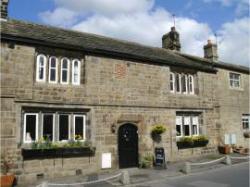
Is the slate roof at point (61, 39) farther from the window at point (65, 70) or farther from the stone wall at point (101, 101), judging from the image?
the window at point (65, 70)

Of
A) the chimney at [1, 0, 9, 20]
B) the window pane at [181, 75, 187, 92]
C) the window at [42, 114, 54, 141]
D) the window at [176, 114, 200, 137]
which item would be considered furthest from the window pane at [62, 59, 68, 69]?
the window pane at [181, 75, 187, 92]

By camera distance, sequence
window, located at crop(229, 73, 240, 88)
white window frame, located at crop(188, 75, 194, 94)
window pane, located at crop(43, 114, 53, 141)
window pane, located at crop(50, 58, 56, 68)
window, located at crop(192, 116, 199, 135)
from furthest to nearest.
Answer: window, located at crop(229, 73, 240, 88), white window frame, located at crop(188, 75, 194, 94), window, located at crop(192, 116, 199, 135), window pane, located at crop(50, 58, 56, 68), window pane, located at crop(43, 114, 53, 141)

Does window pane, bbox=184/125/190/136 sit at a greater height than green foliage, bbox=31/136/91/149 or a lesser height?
greater

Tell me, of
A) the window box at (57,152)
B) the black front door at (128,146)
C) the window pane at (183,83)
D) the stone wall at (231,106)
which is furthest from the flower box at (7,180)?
the stone wall at (231,106)

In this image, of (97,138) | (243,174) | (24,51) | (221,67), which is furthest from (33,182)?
(221,67)

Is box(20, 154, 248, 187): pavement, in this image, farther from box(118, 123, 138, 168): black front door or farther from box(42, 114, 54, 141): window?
box(42, 114, 54, 141): window

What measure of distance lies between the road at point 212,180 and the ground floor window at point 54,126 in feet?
13.6

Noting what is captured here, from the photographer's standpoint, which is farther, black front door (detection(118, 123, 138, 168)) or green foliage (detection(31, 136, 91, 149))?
black front door (detection(118, 123, 138, 168))

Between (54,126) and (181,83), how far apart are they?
8.81 metres

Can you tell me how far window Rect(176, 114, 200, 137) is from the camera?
18156 mm

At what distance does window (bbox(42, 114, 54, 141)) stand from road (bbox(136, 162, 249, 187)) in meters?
4.57

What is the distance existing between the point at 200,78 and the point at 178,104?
9.61ft

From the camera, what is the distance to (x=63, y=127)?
1408 cm

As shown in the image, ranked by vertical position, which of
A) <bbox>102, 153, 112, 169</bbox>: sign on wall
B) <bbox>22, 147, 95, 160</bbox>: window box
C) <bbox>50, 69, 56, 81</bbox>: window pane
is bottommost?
<bbox>102, 153, 112, 169</bbox>: sign on wall
